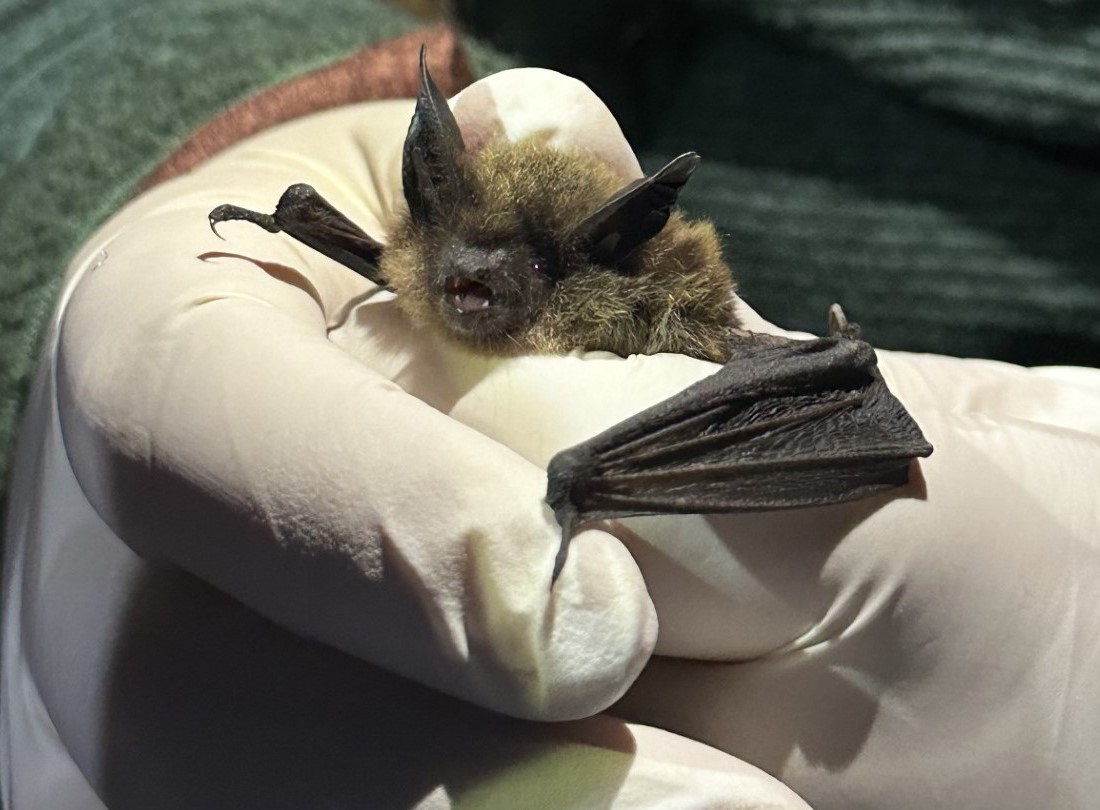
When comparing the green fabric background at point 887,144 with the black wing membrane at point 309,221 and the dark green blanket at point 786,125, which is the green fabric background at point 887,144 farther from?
the black wing membrane at point 309,221

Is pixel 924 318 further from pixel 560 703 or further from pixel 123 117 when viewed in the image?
pixel 123 117

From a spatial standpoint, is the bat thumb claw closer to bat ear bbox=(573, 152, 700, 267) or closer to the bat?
the bat

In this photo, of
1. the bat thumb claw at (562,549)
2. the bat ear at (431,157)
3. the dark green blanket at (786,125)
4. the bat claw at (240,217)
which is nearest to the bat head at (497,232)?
the bat ear at (431,157)

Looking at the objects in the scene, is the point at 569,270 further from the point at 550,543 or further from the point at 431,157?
the point at 550,543

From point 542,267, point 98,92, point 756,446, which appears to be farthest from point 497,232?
point 98,92

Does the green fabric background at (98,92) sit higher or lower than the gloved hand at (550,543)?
higher

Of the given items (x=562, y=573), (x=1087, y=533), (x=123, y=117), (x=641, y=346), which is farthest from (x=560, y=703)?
(x=123, y=117)

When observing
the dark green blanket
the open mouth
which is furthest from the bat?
the dark green blanket
